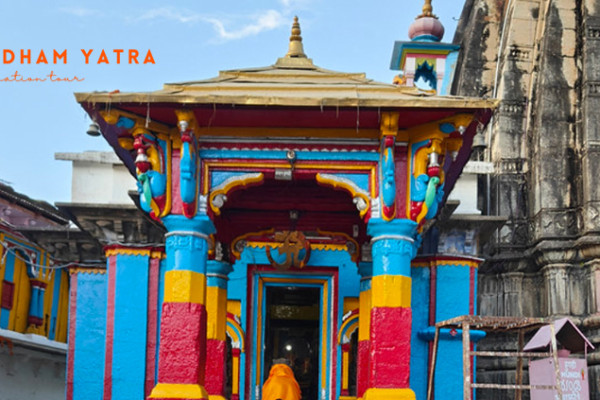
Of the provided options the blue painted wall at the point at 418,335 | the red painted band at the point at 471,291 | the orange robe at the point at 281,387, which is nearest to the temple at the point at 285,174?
the orange robe at the point at 281,387

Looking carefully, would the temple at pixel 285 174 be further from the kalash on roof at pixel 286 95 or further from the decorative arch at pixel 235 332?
the decorative arch at pixel 235 332

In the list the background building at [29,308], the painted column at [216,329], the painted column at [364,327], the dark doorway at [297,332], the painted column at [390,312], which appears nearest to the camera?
the painted column at [390,312]

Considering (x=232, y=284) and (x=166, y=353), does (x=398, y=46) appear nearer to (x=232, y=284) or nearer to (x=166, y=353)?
(x=232, y=284)

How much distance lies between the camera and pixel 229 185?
9.79m

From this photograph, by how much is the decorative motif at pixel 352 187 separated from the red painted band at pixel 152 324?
236 inches

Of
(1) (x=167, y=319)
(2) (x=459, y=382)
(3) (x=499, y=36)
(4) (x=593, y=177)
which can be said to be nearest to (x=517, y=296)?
(4) (x=593, y=177)

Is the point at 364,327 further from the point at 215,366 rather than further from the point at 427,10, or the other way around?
the point at 427,10

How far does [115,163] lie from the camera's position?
51.8 ft

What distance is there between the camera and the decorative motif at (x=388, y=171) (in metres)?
9.45

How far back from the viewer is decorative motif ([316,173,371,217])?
9664mm

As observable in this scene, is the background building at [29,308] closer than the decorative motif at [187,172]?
No

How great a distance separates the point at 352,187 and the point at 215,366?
3.61 meters

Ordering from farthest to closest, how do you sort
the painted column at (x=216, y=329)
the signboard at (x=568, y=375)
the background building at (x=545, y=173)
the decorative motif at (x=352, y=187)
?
1. the background building at (x=545, y=173)
2. the signboard at (x=568, y=375)
3. the painted column at (x=216, y=329)
4. the decorative motif at (x=352, y=187)

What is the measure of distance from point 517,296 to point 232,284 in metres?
6.66
